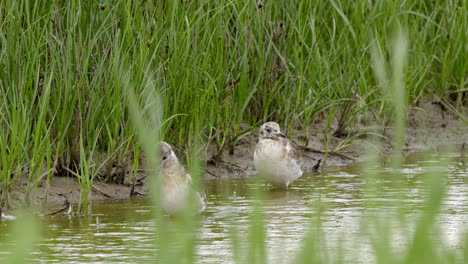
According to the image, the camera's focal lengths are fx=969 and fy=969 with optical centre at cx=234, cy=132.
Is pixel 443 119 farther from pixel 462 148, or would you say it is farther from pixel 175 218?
pixel 175 218

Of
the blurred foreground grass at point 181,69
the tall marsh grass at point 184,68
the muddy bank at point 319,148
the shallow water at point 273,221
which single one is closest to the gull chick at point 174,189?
the shallow water at point 273,221

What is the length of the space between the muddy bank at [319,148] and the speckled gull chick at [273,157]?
19.1 inches

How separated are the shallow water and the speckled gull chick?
0.14 meters

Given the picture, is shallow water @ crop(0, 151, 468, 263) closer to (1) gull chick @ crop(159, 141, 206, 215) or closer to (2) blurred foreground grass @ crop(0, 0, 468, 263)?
(1) gull chick @ crop(159, 141, 206, 215)

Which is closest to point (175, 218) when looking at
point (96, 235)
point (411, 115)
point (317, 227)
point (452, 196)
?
point (96, 235)

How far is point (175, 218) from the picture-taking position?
702cm

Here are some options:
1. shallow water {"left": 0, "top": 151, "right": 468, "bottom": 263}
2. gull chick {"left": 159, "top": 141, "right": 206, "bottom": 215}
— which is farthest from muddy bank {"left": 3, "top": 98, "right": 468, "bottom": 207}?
gull chick {"left": 159, "top": 141, "right": 206, "bottom": 215}

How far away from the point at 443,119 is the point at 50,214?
215 inches

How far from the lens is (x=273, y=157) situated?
8.34 meters

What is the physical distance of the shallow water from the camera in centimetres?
561

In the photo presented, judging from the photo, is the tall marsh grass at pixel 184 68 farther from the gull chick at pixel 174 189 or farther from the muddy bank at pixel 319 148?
the gull chick at pixel 174 189

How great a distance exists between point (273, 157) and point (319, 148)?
1.52m

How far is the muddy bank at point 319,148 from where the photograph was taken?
761 cm

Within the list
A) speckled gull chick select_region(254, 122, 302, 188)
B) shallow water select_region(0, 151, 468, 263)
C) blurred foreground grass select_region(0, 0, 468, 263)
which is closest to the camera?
shallow water select_region(0, 151, 468, 263)
